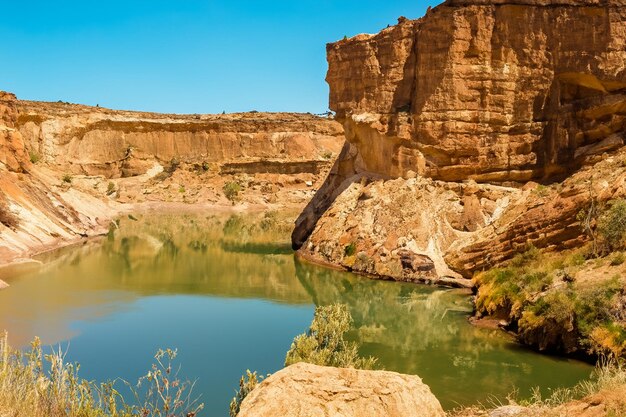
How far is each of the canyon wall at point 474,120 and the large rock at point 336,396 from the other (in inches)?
863

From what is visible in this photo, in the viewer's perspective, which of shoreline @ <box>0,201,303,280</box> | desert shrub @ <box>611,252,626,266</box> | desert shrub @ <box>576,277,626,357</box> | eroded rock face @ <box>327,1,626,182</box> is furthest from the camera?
shoreline @ <box>0,201,303,280</box>

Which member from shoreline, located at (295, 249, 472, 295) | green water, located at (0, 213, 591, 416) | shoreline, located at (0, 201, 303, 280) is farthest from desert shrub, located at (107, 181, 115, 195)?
shoreline, located at (295, 249, 472, 295)

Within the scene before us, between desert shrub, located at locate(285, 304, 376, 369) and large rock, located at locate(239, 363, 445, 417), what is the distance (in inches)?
168

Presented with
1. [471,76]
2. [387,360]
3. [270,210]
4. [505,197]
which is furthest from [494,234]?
[270,210]

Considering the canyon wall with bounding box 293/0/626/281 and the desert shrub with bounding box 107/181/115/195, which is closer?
→ the canyon wall with bounding box 293/0/626/281

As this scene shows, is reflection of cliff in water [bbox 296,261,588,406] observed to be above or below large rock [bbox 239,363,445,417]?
below

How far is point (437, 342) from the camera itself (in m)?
20.3

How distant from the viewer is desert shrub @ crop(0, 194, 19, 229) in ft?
118

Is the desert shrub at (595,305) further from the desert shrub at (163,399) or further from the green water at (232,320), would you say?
the desert shrub at (163,399)

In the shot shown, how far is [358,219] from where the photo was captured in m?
34.3

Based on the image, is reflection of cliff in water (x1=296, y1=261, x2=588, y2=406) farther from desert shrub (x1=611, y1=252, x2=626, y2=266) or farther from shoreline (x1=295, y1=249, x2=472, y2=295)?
desert shrub (x1=611, y1=252, x2=626, y2=266)

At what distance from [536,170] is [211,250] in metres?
22.4

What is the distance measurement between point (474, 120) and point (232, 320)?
18483 mm

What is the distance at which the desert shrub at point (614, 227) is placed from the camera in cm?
2128
